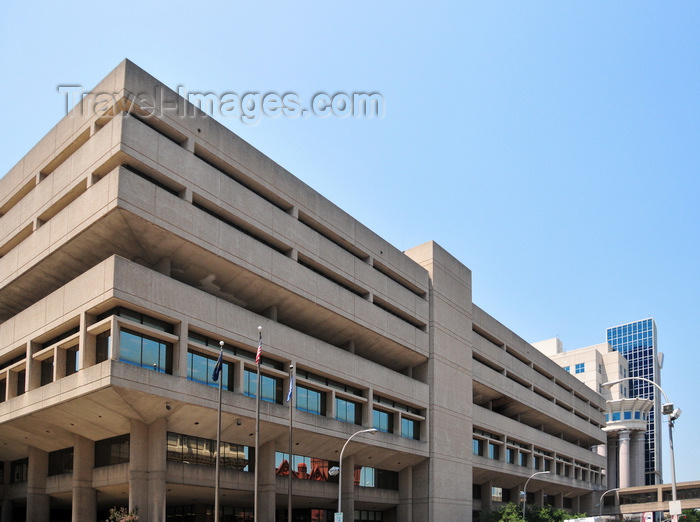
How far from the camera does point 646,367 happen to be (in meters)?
157

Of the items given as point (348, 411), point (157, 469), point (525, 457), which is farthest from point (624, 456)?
point (157, 469)

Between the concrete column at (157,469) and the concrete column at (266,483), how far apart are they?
7.77m

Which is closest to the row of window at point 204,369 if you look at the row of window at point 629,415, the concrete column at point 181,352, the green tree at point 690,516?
the concrete column at point 181,352

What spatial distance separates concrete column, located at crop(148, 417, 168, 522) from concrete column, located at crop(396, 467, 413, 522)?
26.2 m

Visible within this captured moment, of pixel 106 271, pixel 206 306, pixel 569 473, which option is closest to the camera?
pixel 106 271

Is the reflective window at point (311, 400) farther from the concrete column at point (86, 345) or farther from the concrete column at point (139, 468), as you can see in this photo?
the concrete column at point (86, 345)

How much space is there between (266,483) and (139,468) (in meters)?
9.81

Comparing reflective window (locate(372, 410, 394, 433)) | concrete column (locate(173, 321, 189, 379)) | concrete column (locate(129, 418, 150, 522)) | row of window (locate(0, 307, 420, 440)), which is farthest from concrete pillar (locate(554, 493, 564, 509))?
concrete column (locate(173, 321, 189, 379))

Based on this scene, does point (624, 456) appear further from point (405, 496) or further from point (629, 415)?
point (405, 496)

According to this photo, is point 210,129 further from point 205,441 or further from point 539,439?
point 539,439

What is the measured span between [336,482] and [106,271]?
85.0ft

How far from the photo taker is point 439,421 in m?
61.2

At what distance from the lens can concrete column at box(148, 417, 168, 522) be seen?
38.1 metres

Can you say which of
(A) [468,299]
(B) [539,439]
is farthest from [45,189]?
(B) [539,439]
